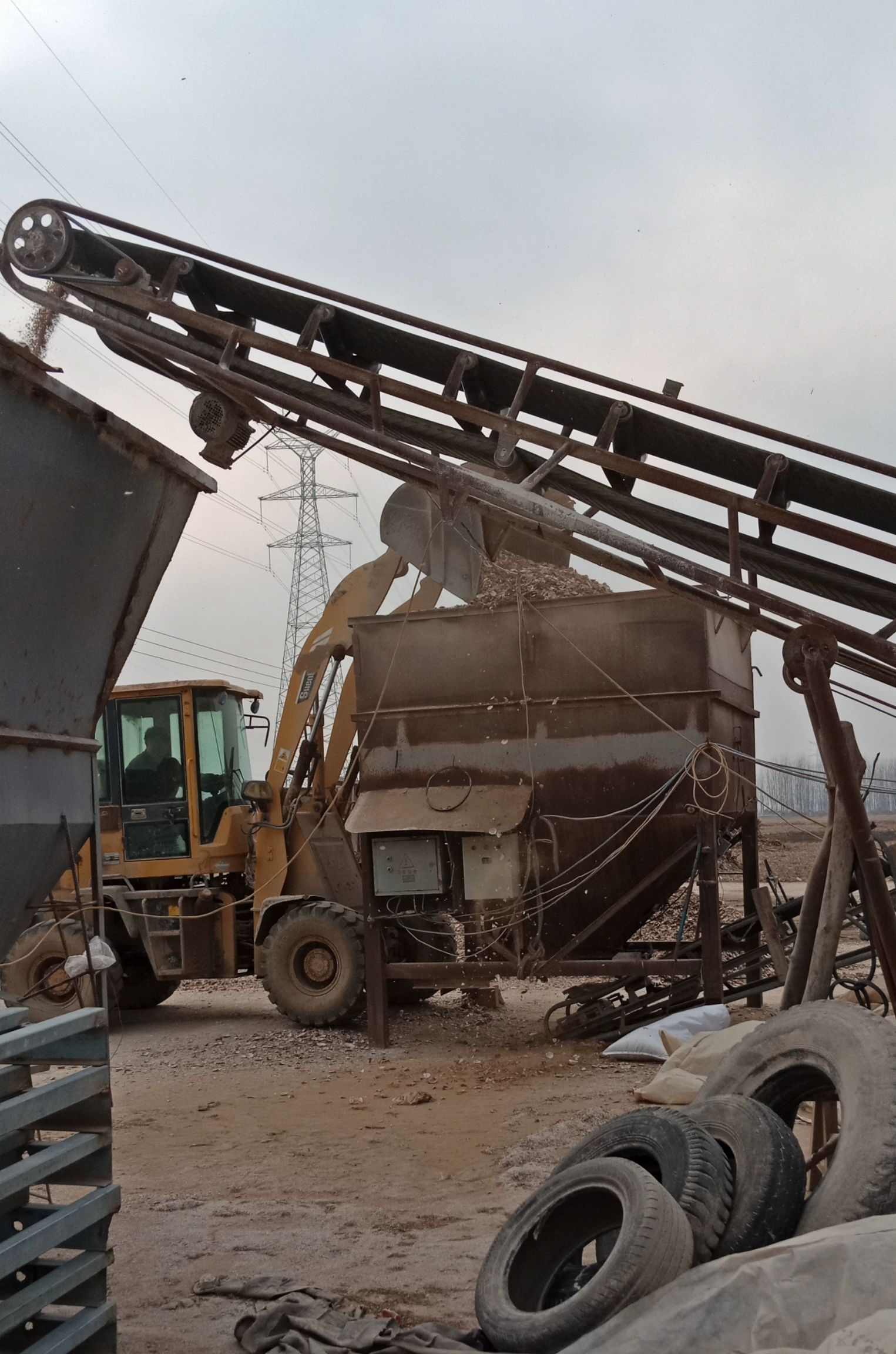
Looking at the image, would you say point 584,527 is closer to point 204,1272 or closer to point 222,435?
point 222,435

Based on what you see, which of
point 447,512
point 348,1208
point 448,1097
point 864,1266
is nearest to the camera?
point 864,1266

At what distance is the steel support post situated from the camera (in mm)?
4395

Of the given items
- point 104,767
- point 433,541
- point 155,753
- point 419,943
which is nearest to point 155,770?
point 155,753

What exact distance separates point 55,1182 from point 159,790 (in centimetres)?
838

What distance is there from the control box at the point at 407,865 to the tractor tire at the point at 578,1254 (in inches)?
226

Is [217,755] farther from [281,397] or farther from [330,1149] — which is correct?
[281,397]

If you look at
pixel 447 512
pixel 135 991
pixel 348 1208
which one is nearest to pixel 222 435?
pixel 447 512

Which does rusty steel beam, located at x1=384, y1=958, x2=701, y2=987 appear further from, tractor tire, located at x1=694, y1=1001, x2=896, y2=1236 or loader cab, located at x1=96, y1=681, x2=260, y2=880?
tractor tire, located at x1=694, y1=1001, x2=896, y2=1236

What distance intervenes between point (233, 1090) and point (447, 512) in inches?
212

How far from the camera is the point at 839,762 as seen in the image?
4492mm

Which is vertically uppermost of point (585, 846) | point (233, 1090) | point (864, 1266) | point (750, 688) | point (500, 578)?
point (500, 578)

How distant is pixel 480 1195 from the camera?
6105mm

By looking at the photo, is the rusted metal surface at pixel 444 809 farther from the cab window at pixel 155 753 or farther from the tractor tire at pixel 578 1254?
the tractor tire at pixel 578 1254

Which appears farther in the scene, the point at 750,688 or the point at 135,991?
the point at 135,991
